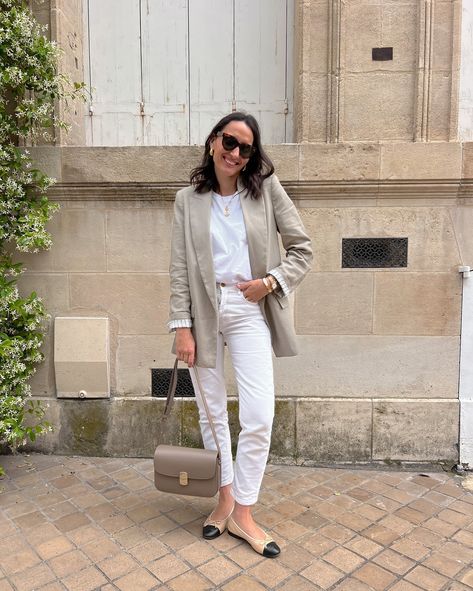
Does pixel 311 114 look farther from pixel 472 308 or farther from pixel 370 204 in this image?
pixel 472 308

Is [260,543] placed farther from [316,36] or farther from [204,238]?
[316,36]

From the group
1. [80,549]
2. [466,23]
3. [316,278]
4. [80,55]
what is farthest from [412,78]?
[80,549]

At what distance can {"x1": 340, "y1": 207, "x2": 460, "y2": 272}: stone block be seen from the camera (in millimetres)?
3369

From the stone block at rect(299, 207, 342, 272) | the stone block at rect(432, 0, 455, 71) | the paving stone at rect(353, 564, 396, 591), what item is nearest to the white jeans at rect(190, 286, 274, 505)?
the paving stone at rect(353, 564, 396, 591)

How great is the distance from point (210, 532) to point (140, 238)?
2002 mm

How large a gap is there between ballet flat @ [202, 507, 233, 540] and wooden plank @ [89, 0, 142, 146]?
2.80 m

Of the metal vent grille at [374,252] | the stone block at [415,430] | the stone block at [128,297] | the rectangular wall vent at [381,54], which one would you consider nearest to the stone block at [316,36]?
the rectangular wall vent at [381,54]

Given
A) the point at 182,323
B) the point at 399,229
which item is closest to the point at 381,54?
the point at 399,229

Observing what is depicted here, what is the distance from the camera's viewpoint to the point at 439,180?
3256 millimetres

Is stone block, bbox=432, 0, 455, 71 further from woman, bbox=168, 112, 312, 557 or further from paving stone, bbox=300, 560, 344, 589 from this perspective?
paving stone, bbox=300, 560, 344, 589

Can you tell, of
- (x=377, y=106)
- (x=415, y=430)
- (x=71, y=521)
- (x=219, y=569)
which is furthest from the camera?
(x=415, y=430)

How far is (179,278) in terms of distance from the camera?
2410mm

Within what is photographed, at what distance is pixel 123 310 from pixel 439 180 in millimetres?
2396

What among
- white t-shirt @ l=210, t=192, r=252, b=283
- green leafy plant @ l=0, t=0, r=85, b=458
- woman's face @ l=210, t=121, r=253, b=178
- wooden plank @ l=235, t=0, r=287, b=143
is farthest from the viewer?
wooden plank @ l=235, t=0, r=287, b=143
